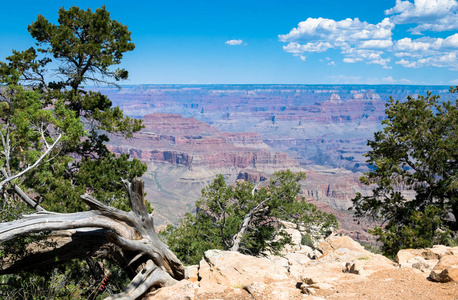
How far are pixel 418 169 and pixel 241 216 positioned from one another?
10.4 meters

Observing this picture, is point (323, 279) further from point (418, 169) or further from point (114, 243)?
point (418, 169)

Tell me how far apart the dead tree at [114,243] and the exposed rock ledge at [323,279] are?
1.93ft

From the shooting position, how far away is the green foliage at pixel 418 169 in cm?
1641

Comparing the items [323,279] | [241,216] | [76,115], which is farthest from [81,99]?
[323,279]

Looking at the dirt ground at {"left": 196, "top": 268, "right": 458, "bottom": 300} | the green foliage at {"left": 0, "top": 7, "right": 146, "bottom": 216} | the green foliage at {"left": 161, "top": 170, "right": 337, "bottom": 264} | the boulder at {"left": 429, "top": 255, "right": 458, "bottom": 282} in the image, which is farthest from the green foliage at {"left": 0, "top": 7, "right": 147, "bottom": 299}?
the boulder at {"left": 429, "top": 255, "right": 458, "bottom": 282}

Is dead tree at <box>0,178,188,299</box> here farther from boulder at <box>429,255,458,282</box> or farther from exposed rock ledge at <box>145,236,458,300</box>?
boulder at <box>429,255,458,282</box>

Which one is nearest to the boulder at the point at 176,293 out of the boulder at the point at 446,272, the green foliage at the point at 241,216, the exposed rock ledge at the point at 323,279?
the exposed rock ledge at the point at 323,279

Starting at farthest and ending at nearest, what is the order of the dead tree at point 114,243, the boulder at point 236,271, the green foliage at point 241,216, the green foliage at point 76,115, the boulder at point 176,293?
the green foliage at point 241,216, the green foliage at point 76,115, the boulder at point 236,271, the dead tree at point 114,243, the boulder at point 176,293

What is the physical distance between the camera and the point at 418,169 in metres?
18.0

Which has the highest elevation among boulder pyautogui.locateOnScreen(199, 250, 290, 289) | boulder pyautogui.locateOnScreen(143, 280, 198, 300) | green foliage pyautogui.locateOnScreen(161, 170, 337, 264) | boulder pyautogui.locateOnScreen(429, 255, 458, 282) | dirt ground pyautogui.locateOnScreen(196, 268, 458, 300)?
boulder pyautogui.locateOnScreen(429, 255, 458, 282)

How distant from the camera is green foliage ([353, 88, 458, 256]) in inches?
646

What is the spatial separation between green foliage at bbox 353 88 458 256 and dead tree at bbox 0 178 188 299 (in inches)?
476

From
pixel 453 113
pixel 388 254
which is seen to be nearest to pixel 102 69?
pixel 388 254

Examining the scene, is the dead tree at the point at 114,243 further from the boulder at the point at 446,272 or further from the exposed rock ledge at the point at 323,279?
the boulder at the point at 446,272
